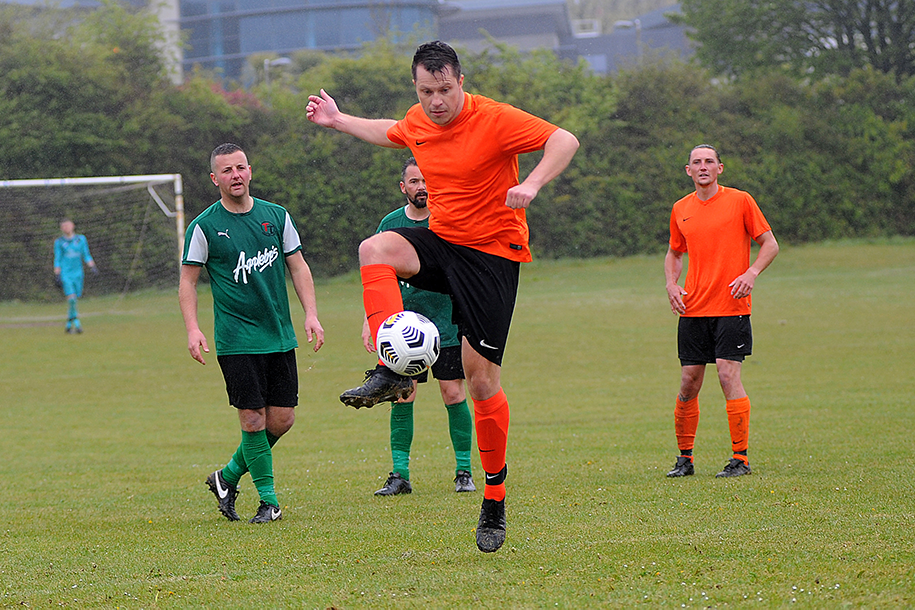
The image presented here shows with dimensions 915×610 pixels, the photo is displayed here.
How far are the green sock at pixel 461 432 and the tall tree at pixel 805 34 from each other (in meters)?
40.5

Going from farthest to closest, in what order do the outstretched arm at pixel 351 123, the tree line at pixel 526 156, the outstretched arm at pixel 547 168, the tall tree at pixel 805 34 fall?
1. the tall tree at pixel 805 34
2. the tree line at pixel 526 156
3. the outstretched arm at pixel 351 123
4. the outstretched arm at pixel 547 168

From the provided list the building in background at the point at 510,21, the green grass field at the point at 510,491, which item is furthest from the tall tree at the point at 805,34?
the building in background at the point at 510,21

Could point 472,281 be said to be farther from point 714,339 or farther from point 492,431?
point 714,339

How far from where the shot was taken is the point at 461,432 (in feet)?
25.8

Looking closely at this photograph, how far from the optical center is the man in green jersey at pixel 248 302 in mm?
6449

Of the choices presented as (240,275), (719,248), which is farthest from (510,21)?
(240,275)

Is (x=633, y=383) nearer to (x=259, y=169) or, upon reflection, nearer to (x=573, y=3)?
(x=259, y=169)

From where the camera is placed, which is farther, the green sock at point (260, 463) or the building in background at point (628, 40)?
the building in background at point (628, 40)

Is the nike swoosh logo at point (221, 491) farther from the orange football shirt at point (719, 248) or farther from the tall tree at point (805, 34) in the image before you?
the tall tree at point (805, 34)

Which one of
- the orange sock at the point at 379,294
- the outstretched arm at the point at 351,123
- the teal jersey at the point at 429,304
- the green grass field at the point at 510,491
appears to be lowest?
the green grass field at the point at 510,491

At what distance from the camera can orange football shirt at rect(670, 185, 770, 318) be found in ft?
25.1

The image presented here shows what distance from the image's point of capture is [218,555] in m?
5.32

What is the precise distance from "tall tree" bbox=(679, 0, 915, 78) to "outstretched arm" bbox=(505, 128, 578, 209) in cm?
4256

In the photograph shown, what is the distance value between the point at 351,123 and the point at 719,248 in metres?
3.32
